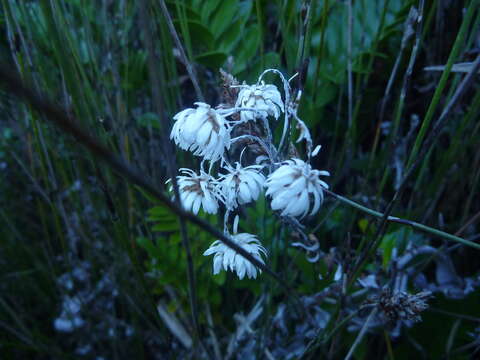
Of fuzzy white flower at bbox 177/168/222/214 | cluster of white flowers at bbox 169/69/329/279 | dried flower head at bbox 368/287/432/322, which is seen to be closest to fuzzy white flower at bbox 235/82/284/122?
cluster of white flowers at bbox 169/69/329/279

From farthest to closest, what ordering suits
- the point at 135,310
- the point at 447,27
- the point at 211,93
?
the point at 211,93 → the point at 447,27 → the point at 135,310

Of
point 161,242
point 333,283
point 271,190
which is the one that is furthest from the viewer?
point 161,242

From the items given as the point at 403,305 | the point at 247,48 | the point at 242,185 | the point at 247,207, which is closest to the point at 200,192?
the point at 242,185

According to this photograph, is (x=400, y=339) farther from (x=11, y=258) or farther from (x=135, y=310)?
(x=11, y=258)

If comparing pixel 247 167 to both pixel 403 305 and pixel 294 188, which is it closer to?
pixel 294 188

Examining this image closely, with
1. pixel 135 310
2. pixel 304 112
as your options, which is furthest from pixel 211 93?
pixel 135 310

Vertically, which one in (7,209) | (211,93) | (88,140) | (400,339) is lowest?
(400,339)
